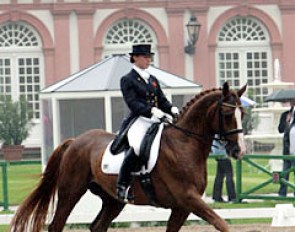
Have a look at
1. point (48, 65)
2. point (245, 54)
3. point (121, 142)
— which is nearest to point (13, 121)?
point (48, 65)

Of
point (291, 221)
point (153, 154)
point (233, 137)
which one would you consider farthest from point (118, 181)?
point (291, 221)

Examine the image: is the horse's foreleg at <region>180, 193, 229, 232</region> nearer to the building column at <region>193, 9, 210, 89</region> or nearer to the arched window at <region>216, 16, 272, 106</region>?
the arched window at <region>216, 16, 272, 106</region>

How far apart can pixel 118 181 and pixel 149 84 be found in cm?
97

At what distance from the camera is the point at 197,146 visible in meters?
11.1

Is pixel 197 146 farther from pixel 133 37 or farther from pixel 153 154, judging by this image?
pixel 133 37

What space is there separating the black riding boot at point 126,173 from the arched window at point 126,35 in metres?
27.4

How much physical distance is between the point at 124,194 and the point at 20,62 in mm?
27761

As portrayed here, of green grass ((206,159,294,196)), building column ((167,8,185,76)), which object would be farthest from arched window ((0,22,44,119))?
green grass ((206,159,294,196))

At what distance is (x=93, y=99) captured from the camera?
1955cm

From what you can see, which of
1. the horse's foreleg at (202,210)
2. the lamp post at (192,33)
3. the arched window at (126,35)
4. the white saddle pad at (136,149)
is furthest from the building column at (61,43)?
the horse's foreleg at (202,210)

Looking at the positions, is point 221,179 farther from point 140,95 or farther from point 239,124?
point 239,124

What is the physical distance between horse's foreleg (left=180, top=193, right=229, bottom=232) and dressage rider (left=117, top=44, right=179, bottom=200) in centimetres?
72

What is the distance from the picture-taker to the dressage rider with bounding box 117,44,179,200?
447 inches

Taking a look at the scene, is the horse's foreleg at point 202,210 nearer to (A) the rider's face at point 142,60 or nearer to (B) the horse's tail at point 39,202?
(A) the rider's face at point 142,60
